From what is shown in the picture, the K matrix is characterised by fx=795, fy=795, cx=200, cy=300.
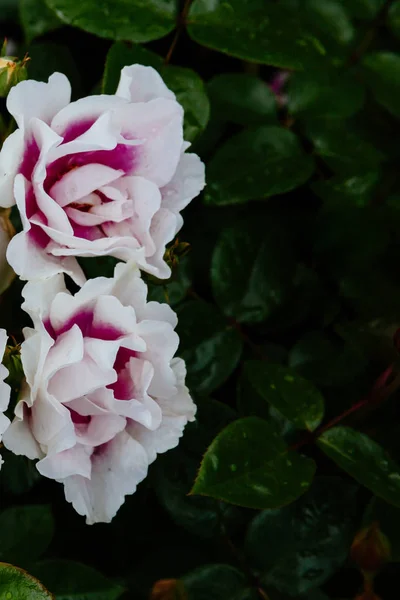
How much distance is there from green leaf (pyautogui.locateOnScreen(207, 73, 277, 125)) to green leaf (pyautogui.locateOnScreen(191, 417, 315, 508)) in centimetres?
31

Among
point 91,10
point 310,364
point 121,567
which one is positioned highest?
point 91,10

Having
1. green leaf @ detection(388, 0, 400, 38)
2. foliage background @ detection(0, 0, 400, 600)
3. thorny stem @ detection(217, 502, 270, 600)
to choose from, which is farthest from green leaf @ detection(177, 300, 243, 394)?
green leaf @ detection(388, 0, 400, 38)

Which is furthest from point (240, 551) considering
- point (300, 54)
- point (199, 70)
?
point (199, 70)

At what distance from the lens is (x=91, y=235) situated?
0.53 meters

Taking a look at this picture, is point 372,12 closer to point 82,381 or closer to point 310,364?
point 310,364

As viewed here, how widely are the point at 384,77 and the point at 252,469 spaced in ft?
1.45

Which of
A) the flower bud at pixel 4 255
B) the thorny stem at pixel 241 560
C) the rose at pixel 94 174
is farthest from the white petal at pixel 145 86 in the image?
the thorny stem at pixel 241 560

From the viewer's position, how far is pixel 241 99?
2.49ft

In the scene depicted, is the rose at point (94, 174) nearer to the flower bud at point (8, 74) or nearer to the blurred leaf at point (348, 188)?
the flower bud at point (8, 74)

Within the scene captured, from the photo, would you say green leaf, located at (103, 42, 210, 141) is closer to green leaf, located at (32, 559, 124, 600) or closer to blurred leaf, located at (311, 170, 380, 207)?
blurred leaf, located at (311, 170, 380, 207)

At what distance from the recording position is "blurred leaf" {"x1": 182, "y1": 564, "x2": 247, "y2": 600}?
60cm

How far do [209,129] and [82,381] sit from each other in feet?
1.18

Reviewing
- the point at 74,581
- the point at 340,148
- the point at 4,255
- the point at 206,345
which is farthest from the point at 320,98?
the point at 74,581

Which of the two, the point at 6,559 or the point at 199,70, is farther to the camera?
the point at 199,70
